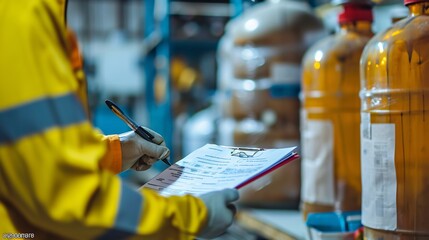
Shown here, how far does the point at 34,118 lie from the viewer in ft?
A: 2.89

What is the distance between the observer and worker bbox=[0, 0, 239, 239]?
0.88m

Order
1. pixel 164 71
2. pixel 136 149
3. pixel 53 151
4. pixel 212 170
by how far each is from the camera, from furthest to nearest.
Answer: pixel 164 71 → pixel 136 149 → pixel 212 170 → pixel 53 151

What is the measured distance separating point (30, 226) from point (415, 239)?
90 cm

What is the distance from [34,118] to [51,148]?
54 mm

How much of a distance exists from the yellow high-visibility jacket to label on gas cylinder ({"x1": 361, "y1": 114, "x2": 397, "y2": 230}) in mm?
684

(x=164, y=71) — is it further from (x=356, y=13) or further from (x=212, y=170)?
(x=212, y=170)

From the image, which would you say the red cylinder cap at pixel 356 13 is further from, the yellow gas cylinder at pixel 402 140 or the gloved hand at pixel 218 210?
the gloved hand at pixel 218 210

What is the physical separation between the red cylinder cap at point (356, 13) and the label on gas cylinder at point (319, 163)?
35 centimetres

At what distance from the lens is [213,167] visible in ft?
3.95

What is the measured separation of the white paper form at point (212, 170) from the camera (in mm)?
1116


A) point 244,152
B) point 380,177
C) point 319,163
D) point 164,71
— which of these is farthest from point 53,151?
point 164,71

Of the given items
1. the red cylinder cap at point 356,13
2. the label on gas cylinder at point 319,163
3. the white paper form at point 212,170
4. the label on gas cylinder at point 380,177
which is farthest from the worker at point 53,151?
the red cylinder cap at point 356,13

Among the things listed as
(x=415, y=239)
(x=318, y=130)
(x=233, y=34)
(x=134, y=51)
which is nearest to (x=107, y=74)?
(x=134, y=51)

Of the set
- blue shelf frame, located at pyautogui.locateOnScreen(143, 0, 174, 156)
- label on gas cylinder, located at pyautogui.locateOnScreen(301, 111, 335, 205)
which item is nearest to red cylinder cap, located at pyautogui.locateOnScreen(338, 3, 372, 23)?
label on gas cylinder, located at pyautogui.locateOnScreen(301, 111, 335, 205)
